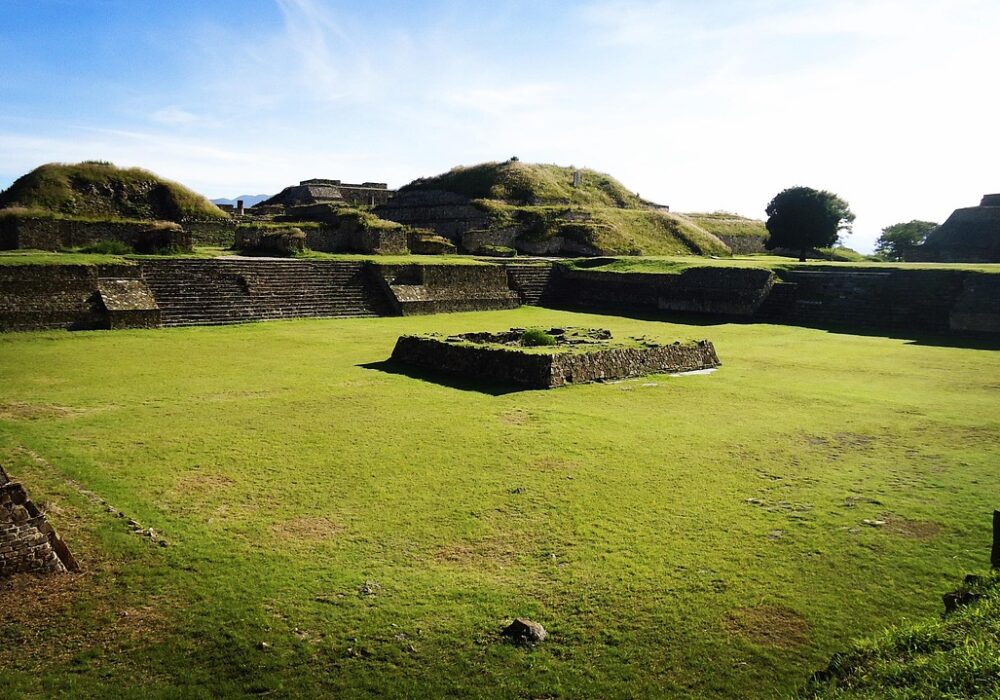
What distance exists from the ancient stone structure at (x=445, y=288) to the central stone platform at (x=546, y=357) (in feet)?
29.8

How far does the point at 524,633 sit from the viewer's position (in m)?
4.59

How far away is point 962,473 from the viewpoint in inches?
307

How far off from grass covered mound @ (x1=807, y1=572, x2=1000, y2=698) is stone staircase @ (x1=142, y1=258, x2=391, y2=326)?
716 inches

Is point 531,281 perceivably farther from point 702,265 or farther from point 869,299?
point 869,299

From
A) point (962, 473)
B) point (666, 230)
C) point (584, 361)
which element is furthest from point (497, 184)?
point (962, 473)

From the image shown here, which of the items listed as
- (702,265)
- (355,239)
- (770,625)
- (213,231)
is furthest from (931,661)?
(213,231)

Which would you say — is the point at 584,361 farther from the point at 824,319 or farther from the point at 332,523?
the point at 824,319

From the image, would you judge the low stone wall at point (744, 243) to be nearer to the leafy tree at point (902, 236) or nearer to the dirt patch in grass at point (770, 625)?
the leafy tree at point (902, 236)

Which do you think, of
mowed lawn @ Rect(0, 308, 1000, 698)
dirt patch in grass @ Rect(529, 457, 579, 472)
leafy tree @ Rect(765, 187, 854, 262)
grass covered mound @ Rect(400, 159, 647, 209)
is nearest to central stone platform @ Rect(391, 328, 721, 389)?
mowed lawn @ Rect(0, 308, 1000, 698)

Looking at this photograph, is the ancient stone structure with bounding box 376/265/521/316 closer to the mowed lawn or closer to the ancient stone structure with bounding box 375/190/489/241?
the mowed lawn

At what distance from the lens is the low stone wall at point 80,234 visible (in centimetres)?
2339

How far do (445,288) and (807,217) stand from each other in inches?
819

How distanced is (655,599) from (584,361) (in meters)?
7.77

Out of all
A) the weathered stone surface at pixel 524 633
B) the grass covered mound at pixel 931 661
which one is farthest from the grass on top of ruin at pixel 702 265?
the weathered stone surface at pixel 524 633
